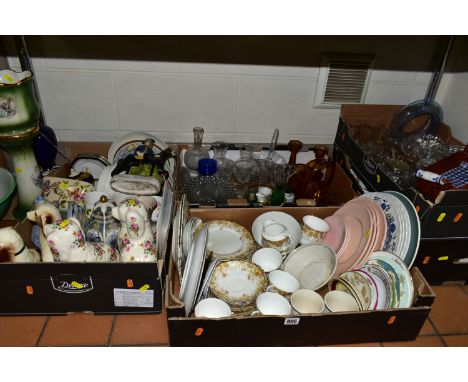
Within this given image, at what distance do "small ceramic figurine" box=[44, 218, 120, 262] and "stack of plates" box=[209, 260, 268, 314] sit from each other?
28 centimetres

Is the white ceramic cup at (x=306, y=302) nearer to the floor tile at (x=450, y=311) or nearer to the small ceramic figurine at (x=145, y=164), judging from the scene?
the floor tile at (x=450, y=311)

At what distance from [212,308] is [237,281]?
0.12 meters

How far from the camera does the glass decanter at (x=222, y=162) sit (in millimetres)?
1244

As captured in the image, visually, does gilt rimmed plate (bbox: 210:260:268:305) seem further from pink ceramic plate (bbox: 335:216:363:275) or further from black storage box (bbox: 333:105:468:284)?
black storage box (bbox: 333:105:468:284)

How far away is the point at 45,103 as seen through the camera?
4.16 ft

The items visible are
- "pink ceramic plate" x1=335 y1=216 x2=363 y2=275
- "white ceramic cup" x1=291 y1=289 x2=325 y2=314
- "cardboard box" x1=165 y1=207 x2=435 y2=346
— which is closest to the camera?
"cardboard box" x1=165 y1=207 x2=435 y2=346

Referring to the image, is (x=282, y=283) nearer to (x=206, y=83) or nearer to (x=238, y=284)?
(x=238, y=284)

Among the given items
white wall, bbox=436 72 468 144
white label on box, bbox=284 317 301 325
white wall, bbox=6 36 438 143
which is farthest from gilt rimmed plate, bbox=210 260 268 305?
white wall, bbox=436 72 468 144

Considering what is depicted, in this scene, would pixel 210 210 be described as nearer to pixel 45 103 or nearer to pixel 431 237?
pixel 431 237

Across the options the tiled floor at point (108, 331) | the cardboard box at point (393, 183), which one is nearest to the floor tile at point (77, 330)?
the tiled floor at point (108, 331)

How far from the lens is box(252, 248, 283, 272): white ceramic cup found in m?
0.92

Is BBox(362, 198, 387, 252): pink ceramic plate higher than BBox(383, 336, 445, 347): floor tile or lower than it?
higher

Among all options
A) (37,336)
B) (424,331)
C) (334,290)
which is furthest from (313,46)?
(37,336)

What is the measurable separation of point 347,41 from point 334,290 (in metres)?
0.82
